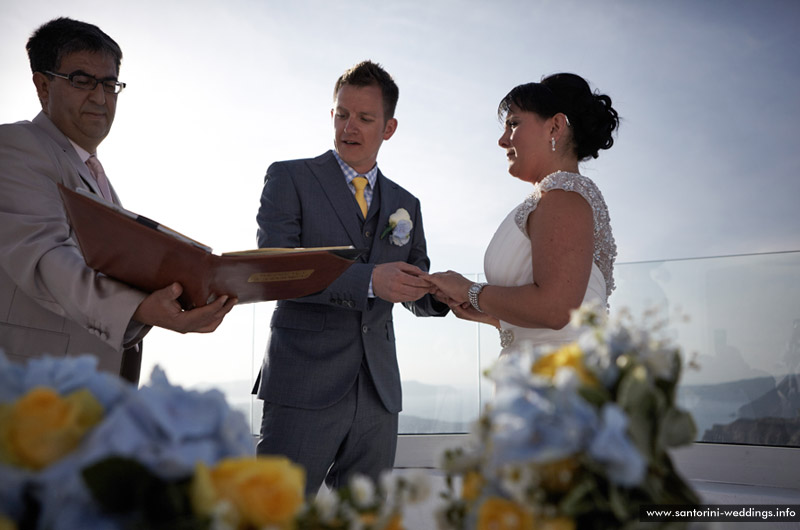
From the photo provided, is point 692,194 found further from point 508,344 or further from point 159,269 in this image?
point 159,269

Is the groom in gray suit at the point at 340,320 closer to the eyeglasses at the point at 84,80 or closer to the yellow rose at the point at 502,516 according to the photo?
the eyeglasses at the point at 84,80

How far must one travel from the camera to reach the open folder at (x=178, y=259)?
51.3 inches

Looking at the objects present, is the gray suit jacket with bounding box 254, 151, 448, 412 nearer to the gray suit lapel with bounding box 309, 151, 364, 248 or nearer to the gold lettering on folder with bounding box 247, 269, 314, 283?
the gray suit lapel with bounding box 309, 151, 364, 248

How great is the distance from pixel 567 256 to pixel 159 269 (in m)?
1.10

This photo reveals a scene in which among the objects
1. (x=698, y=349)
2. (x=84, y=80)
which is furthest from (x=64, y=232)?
(x=698, y=349)

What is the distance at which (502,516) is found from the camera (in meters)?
0.56

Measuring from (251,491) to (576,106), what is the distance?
77.9 inches

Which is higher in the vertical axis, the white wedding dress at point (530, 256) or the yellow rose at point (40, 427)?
the white wedding dress at point (530, 256)

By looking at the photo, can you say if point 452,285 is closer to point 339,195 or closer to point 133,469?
point 339,195

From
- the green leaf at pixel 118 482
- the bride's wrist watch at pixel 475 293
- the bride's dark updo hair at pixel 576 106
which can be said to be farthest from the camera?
the bride's dark updo hair at pixel 576 106

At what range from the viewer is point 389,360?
2.35m

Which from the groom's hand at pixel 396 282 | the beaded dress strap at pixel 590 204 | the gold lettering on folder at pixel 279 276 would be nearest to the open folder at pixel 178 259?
the gold lettering on folder at pixel 279 276

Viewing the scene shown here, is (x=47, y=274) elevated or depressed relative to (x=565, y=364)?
elevated

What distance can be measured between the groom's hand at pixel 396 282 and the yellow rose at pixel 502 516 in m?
1.55
